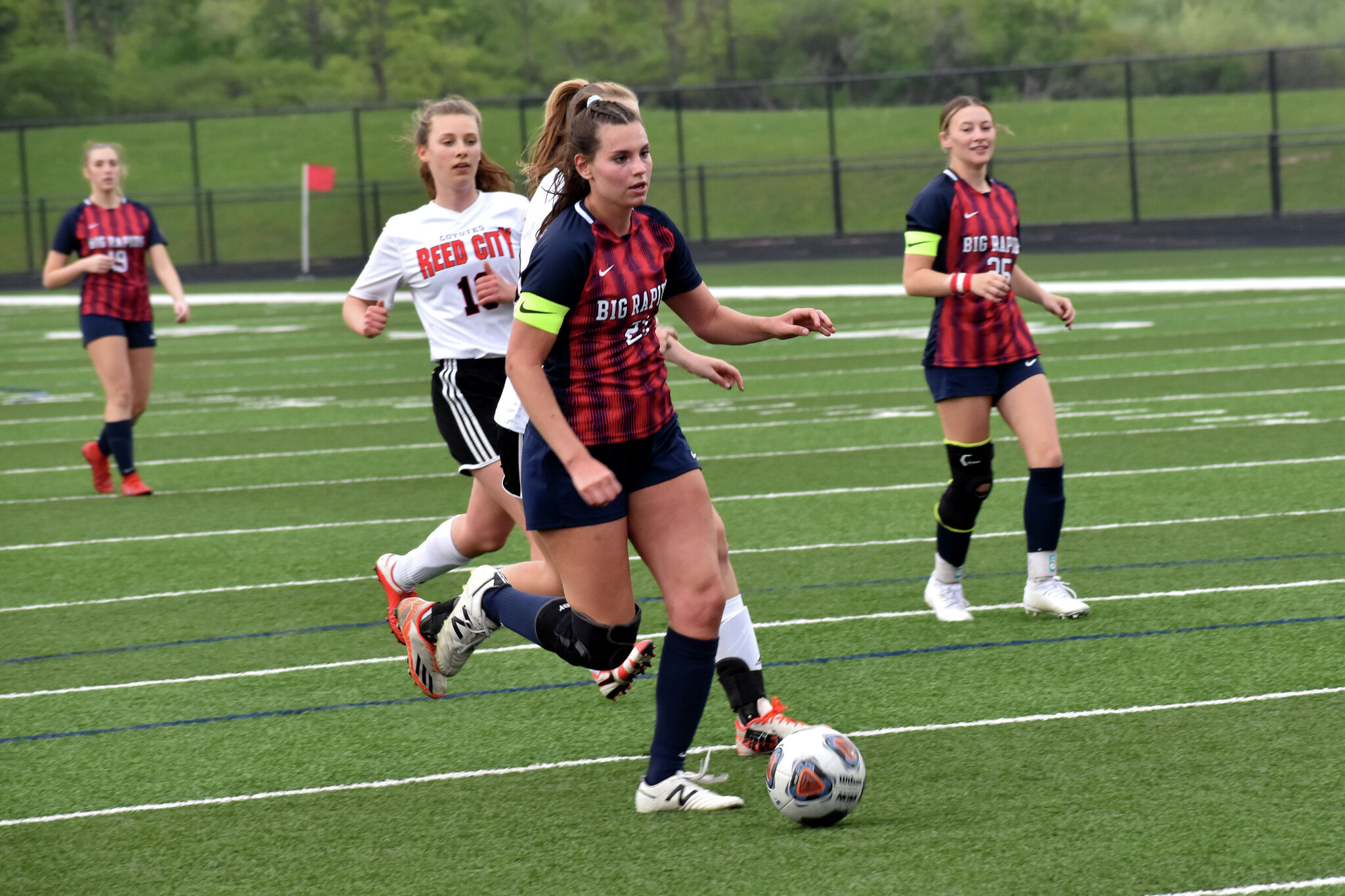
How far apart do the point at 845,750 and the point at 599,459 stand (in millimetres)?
1015

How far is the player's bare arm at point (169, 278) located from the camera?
1062cm

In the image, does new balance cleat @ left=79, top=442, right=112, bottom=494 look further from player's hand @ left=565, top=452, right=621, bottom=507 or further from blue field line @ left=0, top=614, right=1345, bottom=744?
player's hand @ left=565, top=452, right=621, bottom=507

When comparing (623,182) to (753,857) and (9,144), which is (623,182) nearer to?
(753,857)

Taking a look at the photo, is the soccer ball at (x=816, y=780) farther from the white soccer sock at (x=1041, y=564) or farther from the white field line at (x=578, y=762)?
the white soccer sock at (x=1041, y=564)

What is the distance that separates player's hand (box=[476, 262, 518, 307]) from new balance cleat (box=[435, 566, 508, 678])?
1.02m

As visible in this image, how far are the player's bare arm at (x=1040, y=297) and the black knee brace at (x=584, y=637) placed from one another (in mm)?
2754

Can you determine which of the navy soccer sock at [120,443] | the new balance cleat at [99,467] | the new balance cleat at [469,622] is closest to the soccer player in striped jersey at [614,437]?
the new balance cleat at [469,622]

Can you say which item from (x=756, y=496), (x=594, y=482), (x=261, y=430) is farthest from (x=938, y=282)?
(x=261, y=430)

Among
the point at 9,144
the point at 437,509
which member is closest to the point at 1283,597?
the point at 437,509

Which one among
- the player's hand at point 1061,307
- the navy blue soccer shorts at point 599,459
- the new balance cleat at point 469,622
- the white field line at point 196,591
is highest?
the player's hand at point 1061,307

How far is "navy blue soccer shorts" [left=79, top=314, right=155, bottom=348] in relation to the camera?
34.1ft

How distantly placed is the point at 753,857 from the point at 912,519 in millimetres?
4773

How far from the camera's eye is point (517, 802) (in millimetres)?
4664

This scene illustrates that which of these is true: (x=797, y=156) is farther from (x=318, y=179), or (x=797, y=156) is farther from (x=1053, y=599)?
(x=1053, y=599)
